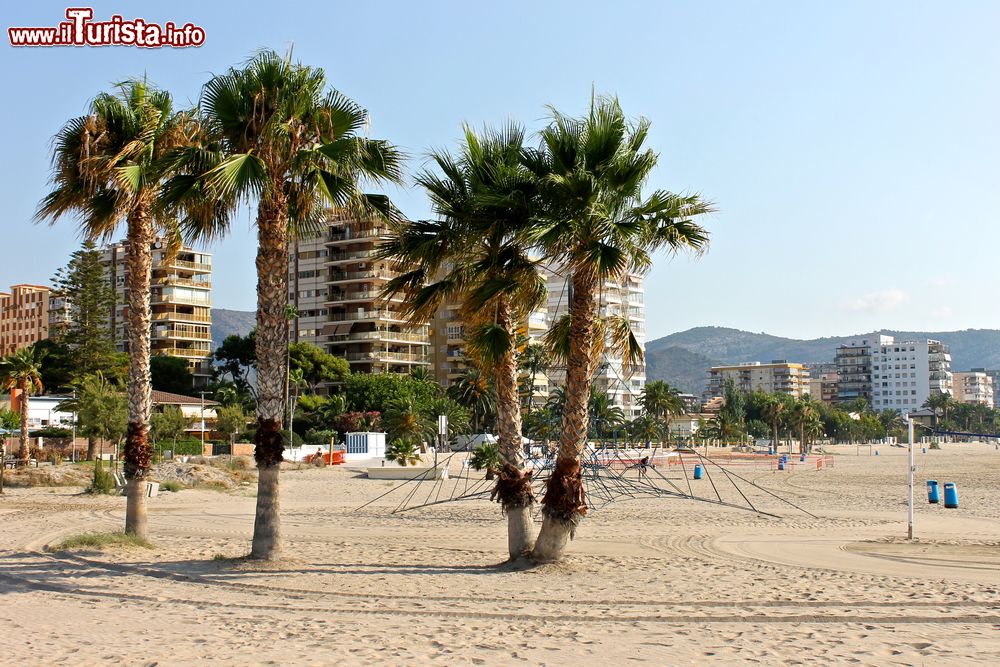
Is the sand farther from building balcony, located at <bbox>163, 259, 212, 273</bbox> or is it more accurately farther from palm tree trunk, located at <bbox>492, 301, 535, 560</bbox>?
building balcony, located at <bbox>163, 259, 212, 273</bbox>

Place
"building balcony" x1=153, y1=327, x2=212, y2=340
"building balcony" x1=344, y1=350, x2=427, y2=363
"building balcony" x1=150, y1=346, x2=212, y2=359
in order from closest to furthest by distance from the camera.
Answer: "building balcony" x1=344, y1=350, x2=427, y2=363 → "building balcony" x1=150, y1=346, x2=212, y2=359 → "building balcony" x1=153, y1=327, x2=212, y2=340

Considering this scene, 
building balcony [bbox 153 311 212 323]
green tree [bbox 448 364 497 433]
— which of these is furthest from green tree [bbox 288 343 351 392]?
building balcony [bbox 153 311 212 323]

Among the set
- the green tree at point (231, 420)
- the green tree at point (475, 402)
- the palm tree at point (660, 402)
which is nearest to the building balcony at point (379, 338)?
the green tree at point (475, 402)

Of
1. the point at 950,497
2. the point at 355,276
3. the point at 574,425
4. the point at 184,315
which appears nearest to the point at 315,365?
the point at 355,276

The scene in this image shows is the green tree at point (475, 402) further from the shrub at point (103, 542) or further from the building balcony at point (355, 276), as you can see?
the shrub at point (103, 542)

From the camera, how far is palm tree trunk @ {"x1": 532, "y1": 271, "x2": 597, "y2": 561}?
A: 13.2 m

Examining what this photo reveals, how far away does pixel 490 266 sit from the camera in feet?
45.3

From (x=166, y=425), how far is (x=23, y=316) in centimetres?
10315

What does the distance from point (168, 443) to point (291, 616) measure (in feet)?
171

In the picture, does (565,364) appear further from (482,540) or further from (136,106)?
(136,106)

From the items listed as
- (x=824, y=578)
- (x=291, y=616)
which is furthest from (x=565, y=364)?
(x=291, y=616)

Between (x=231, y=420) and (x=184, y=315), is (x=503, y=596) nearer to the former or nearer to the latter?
(x=231, y=420)

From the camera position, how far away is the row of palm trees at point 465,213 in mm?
13016

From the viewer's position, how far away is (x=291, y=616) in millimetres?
10414
